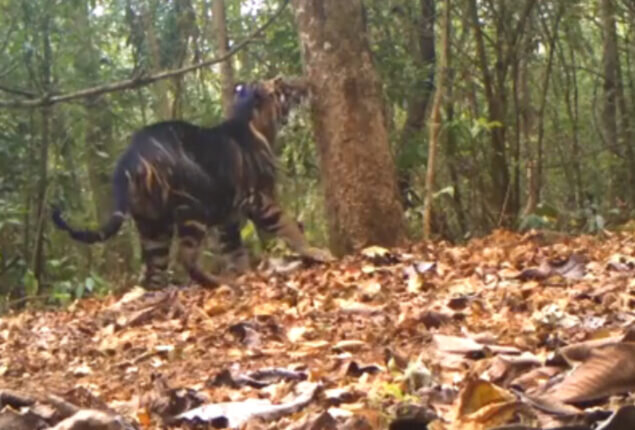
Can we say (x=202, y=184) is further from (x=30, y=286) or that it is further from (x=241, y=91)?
(x=30, y=286)

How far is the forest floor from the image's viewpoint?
117 inches

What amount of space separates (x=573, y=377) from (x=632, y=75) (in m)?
14.9

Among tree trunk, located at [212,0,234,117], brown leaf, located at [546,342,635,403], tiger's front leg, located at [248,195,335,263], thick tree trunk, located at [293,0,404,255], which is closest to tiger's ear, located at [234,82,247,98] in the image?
tiger's front leg, located at [248,195,335,263]

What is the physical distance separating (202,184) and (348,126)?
4.38ft

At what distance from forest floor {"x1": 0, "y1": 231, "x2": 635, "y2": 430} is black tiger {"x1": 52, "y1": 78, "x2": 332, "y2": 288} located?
1209mm

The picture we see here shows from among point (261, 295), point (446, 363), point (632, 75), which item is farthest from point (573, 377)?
point (632, 75)

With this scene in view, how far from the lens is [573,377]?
2975 millimetres

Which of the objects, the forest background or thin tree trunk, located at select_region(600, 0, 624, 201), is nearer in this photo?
the forest background

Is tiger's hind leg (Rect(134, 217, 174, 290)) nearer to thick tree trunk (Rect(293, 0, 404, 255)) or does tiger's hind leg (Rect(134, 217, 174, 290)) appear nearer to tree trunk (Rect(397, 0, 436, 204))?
thick tree trunk (Rect(293, 0, 404, 255))

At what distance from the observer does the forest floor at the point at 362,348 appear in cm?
296

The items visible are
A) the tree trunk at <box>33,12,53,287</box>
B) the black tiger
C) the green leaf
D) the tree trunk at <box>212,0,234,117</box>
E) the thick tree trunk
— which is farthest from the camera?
the tree trunk at <box>33,12,53,287</box>

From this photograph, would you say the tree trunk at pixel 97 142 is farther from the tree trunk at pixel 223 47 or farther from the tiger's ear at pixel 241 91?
the tiger's ear at pixel 241 91

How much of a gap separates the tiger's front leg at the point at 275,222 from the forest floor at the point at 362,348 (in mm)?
1244

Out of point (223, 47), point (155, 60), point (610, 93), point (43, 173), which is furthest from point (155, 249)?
point (610, 93)
